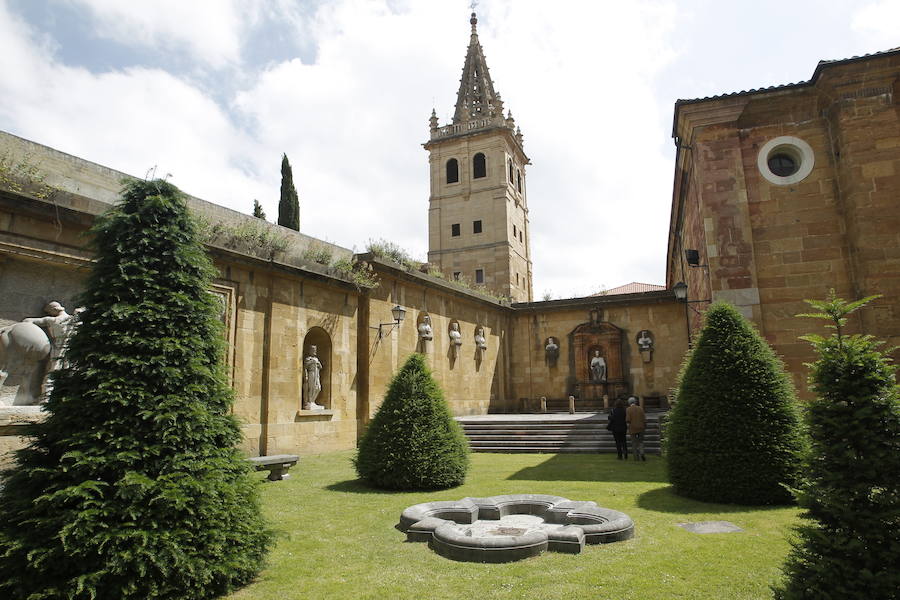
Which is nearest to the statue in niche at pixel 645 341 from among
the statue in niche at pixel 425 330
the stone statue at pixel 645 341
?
the stone statue at pixel 645 341

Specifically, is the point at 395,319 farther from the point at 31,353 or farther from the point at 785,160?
the point at 785,160

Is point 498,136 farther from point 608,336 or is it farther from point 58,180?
point 58,180

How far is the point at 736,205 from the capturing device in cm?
1302

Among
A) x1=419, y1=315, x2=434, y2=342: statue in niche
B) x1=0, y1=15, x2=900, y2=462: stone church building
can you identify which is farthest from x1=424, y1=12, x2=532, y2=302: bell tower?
x1=0, y1=15, x2=900, y2=462: stone church building

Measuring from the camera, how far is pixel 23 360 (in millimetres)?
8844

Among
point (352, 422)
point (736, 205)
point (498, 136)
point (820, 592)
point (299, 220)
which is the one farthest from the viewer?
point (498, 136)

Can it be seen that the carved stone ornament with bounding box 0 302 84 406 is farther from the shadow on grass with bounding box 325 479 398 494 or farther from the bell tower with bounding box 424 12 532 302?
the bell tower with bounding box 424 12 532 302

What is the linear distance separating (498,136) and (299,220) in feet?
64.6

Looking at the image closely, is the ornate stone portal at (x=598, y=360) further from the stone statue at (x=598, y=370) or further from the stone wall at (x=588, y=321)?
the stone wall at (x=588, y=321)

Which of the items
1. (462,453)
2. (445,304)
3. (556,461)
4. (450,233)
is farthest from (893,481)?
(450,233)

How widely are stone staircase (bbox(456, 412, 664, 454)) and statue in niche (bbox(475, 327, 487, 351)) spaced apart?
195 inches

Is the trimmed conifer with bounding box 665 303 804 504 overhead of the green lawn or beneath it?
overhead

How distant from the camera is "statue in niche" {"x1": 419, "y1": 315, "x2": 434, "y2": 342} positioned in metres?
19.0

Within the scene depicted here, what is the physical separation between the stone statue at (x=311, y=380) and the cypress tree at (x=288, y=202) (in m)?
18.4
